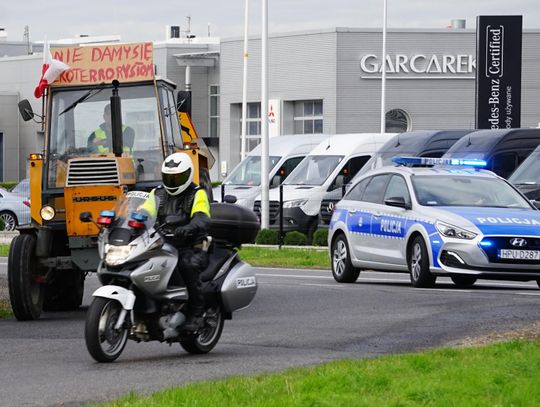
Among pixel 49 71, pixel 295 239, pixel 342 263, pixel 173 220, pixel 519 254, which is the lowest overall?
pixel 295 239

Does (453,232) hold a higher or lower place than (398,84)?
lower

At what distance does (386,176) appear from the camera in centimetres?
2172

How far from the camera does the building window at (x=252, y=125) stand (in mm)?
69000

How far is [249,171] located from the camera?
40.0 metres

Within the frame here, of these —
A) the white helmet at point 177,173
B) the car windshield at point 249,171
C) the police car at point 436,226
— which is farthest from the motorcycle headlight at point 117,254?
the car windshield at point 249,171

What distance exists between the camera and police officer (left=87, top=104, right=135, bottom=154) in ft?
56.7

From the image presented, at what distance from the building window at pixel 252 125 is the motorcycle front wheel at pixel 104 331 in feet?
187

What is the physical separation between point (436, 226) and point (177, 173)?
295 inches

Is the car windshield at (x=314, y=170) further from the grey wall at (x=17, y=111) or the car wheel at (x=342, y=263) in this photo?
the grey wall at (x=17, y=111)

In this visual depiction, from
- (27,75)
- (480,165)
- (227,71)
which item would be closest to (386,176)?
(480,165)

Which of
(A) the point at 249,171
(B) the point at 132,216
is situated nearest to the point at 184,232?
(B) the point at 132,216

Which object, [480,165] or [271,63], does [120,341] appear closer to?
[480,165]

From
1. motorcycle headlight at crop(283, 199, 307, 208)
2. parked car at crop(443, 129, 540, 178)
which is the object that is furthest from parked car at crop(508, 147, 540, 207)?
Result: motorcycle headlight at crop(283, 199, 307, 208)

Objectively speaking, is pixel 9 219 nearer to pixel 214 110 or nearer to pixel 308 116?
pixel 308 116
